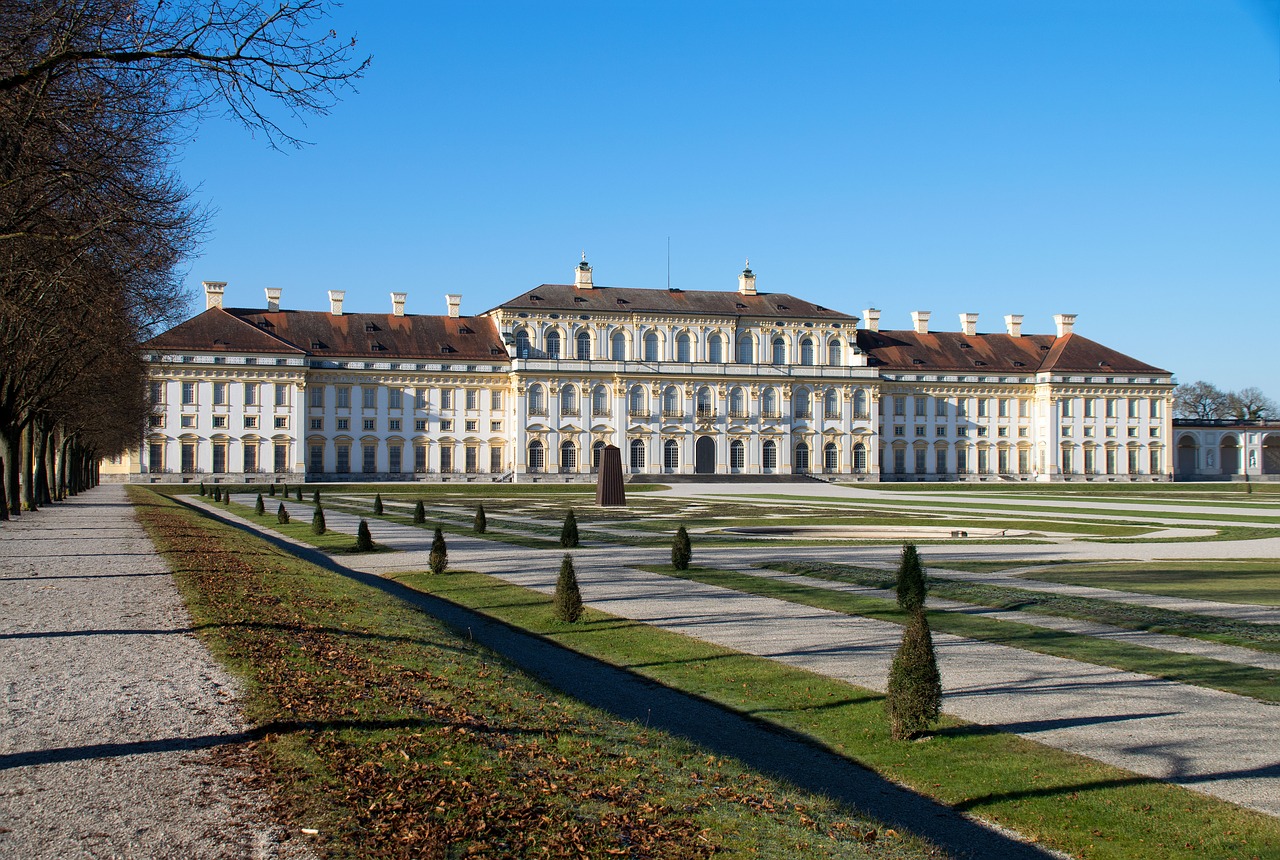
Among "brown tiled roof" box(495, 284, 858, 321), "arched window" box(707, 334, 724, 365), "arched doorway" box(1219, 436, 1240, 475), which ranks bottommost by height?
"arched doorway" box(1219, 436, 1240, 475)

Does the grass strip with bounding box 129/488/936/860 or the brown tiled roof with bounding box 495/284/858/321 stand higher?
the brown tiled roof with bounding box 495/284/858/321

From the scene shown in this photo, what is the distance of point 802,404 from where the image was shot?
7488 centimetres

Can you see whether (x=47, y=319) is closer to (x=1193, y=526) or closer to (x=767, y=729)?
(x=767, y=729)

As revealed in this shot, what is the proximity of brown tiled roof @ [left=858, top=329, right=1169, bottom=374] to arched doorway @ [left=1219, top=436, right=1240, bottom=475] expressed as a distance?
37.6ft

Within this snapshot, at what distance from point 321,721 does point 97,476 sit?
6885cm

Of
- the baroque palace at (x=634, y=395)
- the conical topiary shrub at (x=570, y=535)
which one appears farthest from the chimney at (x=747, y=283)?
the conical topiary shrub at (x=570, y=535)

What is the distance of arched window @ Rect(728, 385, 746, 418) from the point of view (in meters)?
73.4

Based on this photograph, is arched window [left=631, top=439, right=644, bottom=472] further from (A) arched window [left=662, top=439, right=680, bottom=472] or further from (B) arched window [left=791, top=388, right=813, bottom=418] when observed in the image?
(B) arched window [left=791, top=388, right=813, bottom=418]

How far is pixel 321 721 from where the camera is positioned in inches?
248

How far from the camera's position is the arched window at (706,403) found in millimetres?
73000

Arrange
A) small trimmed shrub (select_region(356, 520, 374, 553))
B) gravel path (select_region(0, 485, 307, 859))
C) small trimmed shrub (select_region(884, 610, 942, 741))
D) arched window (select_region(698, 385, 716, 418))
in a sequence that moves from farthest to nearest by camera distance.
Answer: arched window (select_region(698, 385, 716, 418)) → small trimmed shrub (select_region(356, 520, 374, 553)) → small trimmed shrub (select_region(884, 610, 942, 741)) → gravel path (select_region(0, 485, 307, 859))

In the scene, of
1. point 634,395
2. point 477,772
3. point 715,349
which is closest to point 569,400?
point 634,395

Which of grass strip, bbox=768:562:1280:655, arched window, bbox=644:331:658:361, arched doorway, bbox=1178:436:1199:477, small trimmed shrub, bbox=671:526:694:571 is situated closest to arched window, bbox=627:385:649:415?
arched window, bbox=644:331:658:361

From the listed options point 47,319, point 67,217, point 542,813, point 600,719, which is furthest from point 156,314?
point 542,813
